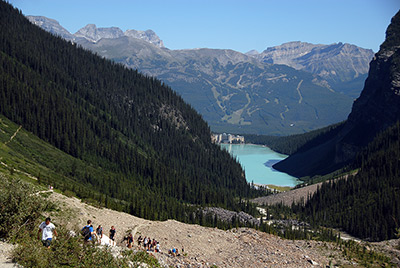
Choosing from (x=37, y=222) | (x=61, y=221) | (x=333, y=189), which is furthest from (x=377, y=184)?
(x=37, y=222)

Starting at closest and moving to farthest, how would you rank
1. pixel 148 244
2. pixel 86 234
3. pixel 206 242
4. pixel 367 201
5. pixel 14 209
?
pixel 14 209, pixel 86 234, pixel 148 244, pixel 206 242, pixel 367 201

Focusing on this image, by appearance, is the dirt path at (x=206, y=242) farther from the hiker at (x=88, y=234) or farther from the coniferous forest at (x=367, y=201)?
the coniferous forest at (x=367, y=201)

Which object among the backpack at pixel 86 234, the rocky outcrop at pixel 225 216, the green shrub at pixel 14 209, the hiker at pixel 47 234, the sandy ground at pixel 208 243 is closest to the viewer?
the hiker at pixel 47 234

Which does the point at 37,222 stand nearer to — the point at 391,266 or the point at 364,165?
the point at 391,266

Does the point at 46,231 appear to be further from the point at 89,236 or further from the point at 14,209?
Answer: the point at 89,236

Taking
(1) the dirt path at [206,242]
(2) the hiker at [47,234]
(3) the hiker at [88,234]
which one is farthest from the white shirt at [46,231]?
(1) the dirt path at [206,242]

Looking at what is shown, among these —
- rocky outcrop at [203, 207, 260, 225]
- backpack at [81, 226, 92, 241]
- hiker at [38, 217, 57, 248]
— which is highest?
hiker at [38, 217, 57, 248]

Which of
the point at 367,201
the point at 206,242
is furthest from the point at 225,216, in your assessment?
the point at 367,201

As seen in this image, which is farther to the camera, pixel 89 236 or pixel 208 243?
pixel 208 243

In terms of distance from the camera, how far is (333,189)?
503 feet

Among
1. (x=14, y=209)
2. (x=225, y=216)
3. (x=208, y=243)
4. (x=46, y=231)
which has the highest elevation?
(x=14, y=209)

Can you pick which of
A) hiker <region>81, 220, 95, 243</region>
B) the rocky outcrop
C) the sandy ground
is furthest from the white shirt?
the rocky outcrop

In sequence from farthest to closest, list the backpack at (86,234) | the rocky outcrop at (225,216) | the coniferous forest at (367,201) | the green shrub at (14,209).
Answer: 1. the coniferous forest at (367,201)
2. the rocky outcrop at (225,216)
3. the backpack at (86,234)
4. the green shrub at (14,209)

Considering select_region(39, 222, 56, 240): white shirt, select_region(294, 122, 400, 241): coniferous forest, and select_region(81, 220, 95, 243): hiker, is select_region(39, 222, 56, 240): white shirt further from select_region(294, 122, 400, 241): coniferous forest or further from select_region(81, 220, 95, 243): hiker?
select_region(294, 122, 400, 241): coniferous forest
